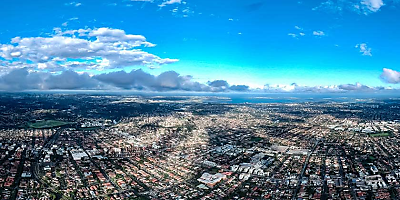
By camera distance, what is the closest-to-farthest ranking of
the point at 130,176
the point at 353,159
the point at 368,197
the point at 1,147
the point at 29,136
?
the point at 368,197 < the point at 130,176 < the point at 353,159 < the point at 1,147 < the point at 29,136

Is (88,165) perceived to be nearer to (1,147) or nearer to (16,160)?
(16,160)

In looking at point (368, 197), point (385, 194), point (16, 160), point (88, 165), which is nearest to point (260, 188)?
point (368, 197)

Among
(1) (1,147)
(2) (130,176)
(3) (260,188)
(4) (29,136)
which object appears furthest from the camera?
(4) (29,136)

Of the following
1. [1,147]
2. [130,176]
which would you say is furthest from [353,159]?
[1,147]

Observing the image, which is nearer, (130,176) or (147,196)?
(147,196)

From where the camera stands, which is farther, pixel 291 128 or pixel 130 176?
pixel 291 128

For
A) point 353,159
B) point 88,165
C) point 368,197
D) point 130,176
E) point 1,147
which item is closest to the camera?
point 368,197

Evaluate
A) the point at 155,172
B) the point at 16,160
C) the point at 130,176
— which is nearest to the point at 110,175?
the point at 130,176

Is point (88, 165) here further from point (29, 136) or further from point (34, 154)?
point (29, 136)

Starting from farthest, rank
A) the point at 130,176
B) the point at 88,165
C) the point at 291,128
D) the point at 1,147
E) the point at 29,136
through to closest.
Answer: the point at 291,128 → the point at 29,136 → the point at 1,147 → the point at 88,165 → the point at 130,176
